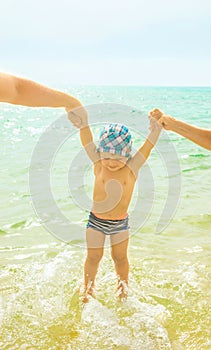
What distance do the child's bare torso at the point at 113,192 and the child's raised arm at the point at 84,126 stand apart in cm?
15

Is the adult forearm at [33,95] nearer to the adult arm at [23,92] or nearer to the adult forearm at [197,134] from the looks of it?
the adult arm at [23,92]

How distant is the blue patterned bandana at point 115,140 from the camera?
3.50m

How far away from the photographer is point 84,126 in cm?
360

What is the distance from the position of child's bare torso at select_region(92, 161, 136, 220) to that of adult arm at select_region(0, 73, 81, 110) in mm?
1452

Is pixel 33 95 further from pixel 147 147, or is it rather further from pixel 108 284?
pixel 108 284

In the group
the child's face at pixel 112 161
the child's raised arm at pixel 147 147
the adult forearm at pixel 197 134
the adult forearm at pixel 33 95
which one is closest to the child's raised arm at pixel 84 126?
the child's face at pixel 112 161

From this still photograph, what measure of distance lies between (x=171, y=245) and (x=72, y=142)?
374 inches

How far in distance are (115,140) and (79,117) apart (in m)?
0.36

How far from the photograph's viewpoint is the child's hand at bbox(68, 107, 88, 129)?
3262mm

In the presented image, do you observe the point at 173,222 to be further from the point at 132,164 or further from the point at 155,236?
the point at 132,164

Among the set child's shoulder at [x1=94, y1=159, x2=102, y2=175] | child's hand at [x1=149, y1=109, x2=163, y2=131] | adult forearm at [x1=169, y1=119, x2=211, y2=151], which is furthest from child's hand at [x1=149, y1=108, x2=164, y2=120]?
child's shoulder at [x1=94, y1=159, x2=102, y2=175]

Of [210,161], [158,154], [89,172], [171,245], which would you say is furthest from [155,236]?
[158,154]

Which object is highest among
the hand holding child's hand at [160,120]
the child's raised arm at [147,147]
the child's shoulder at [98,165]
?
the hand holding child's hand at [160,120]

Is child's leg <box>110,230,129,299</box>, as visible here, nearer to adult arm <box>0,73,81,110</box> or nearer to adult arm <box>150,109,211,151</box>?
adult arm <box>150,109,211,151</box>
